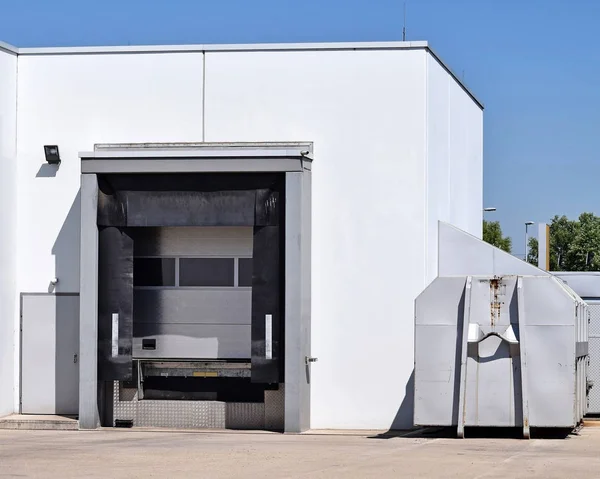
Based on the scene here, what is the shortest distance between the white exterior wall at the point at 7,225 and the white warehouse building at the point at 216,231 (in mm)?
48

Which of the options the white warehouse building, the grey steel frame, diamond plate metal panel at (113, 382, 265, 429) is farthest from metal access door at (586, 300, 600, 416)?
diamond plate metal panel at (113, 382, 265, 429)

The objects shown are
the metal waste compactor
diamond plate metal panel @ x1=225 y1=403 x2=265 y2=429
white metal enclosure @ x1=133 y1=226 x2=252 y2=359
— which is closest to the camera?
the metal waste compactor

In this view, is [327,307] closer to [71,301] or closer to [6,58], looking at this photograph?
[71,301]

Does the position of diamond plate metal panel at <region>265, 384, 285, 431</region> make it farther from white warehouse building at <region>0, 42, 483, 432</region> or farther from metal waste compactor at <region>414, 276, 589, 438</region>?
metal waste compactor at <region>414, 276, 589, 438</region>

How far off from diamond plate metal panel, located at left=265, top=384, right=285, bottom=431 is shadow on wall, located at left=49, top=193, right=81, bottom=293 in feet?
13.4

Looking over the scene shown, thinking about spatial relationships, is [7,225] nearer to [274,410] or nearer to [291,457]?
[274,410]

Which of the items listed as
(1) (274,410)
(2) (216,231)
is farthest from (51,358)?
(1) (274,410)

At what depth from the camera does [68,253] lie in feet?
75.9

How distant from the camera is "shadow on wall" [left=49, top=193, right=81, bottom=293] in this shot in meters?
23.1

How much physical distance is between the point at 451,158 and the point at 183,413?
7730mm

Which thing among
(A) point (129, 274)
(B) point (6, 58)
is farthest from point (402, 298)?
(B) point (6, 58)

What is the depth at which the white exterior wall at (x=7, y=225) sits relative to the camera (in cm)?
2275

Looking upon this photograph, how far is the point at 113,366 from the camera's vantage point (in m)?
22.2

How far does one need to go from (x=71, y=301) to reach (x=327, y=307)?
473cm
